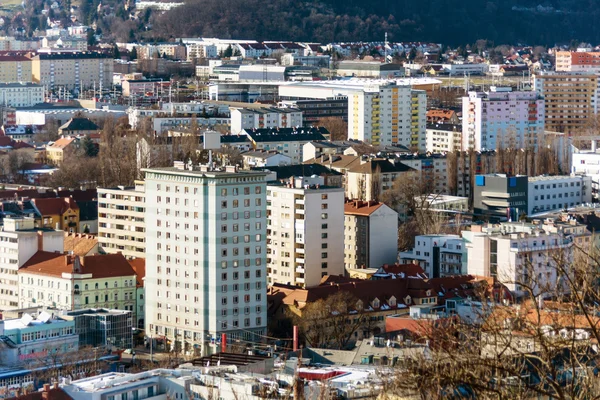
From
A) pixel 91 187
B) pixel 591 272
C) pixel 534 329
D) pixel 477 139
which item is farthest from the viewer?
pixel 477 139

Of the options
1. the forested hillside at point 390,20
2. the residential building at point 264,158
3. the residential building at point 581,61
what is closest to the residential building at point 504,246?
the residential building at point 264,158

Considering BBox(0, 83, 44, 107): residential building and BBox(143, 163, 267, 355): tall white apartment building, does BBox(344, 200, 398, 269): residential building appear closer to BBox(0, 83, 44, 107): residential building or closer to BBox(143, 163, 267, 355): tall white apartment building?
BBox(143, 163, 267, 355): tall white apartment building

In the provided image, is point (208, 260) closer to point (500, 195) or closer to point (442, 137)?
point (500, 195)

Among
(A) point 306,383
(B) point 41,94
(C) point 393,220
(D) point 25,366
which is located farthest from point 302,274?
(B) point 41,94

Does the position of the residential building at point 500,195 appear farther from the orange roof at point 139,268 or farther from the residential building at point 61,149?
the residential building at point 61,149

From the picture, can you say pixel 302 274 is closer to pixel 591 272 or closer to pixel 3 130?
pixel 591 272

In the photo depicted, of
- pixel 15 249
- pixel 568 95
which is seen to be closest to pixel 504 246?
pixel 15 249

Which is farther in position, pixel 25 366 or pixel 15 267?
pixel 15 267
